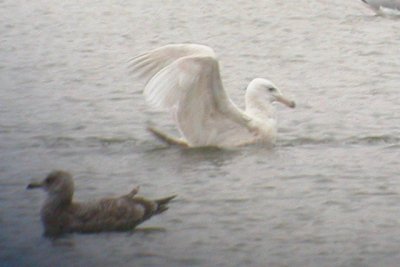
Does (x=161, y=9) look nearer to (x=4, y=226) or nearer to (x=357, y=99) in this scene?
(x=357, y=99)

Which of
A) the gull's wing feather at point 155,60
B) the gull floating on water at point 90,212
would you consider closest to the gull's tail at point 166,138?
the gull's wing feather at point 155,60

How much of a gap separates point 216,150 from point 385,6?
879cm

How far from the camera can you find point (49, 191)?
32.2 feet

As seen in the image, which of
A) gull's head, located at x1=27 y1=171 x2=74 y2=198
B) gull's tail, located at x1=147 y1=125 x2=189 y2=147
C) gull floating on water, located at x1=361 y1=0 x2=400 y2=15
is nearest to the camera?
→ gull's head, located at x1=27 y1=171 x2=74 y2=198

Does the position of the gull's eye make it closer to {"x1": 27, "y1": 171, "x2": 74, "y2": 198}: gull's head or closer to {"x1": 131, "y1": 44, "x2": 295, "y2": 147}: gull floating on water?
{"x1": 27, "y1": 171, "x2": 74, "y2": 198}: gull's head

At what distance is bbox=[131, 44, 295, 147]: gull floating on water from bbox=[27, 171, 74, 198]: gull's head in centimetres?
223

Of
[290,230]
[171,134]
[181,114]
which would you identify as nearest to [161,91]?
[181,114]

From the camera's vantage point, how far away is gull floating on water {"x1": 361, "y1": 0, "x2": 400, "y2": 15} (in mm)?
20609

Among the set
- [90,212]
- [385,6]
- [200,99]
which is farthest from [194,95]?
[385,6]

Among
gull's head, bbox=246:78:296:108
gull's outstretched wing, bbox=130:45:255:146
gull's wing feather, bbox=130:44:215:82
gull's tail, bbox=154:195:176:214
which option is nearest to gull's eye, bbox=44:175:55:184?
gull's tail, bbox=154:195:176:214

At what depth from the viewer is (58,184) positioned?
32.1ft

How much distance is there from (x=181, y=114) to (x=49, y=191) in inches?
101

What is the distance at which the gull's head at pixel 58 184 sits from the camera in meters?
9.76

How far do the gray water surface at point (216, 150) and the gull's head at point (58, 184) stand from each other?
28 centimetres
